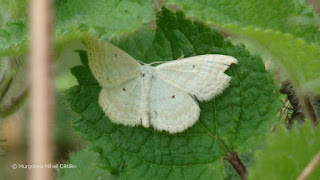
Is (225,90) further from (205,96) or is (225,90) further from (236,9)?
(236,9)

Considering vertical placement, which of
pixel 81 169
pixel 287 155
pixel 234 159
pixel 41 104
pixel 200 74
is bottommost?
pixel 81 169

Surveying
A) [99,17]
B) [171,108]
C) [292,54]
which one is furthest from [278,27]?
[99,17]

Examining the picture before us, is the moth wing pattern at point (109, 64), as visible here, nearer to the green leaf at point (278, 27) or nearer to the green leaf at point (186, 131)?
the green leaf at point (186, 131)

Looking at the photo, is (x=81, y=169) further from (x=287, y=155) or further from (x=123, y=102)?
(x=287, y=155)

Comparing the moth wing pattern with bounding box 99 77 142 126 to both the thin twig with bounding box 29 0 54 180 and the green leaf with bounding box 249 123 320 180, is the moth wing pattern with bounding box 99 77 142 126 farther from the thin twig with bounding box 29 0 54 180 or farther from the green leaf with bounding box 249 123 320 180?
the thin twig with bounding box 29 0 54 180

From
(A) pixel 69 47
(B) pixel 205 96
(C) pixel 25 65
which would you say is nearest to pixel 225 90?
(B) pixel 205 96

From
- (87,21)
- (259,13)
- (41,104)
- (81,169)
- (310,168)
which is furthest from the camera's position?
(81,169)

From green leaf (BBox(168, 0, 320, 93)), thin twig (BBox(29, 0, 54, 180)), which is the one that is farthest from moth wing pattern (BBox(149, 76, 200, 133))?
thin twig (BBox(29, 0, 54, 180))
